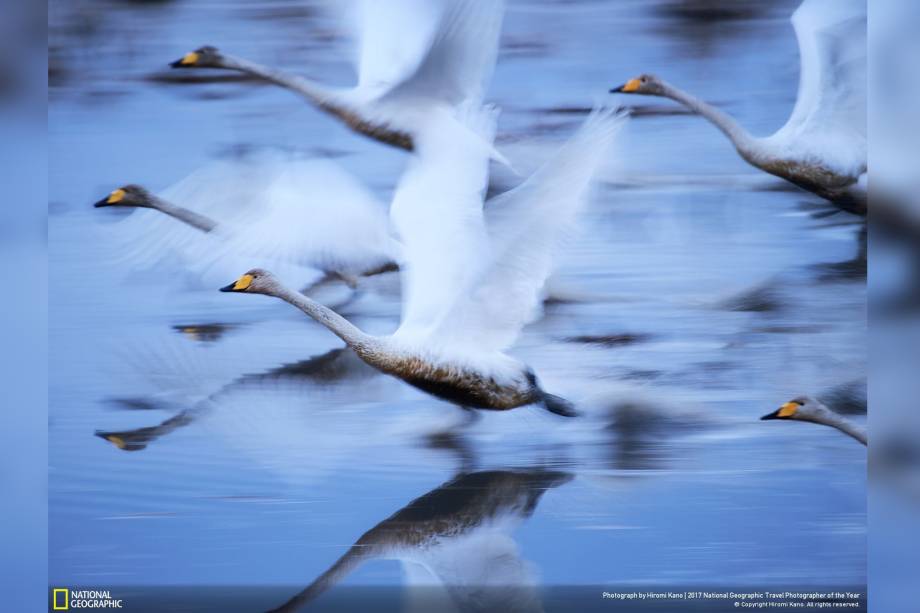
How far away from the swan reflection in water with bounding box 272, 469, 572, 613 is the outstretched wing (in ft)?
3.35

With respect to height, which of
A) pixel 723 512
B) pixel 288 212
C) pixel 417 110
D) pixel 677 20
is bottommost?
pixel 723 512

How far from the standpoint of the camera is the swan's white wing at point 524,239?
2.21 meters

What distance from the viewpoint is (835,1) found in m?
2.28

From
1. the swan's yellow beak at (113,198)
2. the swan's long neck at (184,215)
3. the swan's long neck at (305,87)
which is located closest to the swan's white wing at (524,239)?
the swan's long neck at (305,87)

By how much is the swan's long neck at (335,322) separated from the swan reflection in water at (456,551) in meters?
0.42

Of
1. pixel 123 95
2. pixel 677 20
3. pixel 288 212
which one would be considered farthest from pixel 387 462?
pixel 677 20

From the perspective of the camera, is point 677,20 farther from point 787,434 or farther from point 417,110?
point 787,434

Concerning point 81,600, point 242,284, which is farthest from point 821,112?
point 81,600

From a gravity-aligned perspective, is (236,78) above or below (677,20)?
below

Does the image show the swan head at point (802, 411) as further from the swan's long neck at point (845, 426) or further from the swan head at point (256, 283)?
the swan head at point (256, 283)

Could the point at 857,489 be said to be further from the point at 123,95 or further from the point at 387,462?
the point at 123,95

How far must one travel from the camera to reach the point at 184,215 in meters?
2.27

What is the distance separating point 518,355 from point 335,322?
0.48m

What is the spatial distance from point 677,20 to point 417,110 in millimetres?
712
